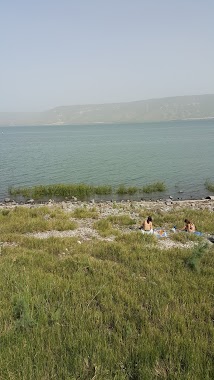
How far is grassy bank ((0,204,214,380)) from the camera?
494 centimetres

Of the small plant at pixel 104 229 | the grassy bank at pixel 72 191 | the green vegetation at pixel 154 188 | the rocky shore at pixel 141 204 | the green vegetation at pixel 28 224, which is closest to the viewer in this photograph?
the small plant at pixel 104 229

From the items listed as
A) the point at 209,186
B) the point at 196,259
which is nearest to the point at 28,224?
the point at 196,259

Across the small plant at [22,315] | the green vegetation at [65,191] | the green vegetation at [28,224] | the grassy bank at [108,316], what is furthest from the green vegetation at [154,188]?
the small plant at [22,315]

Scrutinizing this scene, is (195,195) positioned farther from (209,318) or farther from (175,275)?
(209,318)

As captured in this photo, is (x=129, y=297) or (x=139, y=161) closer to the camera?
(x=129, y=297)

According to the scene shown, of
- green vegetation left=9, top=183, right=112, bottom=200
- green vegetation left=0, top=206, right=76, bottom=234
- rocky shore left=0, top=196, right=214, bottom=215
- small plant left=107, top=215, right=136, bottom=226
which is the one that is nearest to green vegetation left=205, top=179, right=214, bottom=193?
rocky shore left=0, top=196, right=214, bottom=215

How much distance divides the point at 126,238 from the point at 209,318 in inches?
361

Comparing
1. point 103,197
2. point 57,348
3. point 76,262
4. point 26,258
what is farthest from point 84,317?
point 103,197

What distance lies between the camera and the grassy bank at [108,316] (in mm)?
4938

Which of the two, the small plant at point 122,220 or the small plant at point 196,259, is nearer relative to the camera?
the small plant at point 196,259

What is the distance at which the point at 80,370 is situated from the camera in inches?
191

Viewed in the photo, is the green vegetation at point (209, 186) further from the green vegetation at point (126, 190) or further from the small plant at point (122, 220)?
the small plant at point (122, 220)

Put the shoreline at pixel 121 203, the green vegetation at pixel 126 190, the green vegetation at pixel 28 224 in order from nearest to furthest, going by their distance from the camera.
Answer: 1. the green vegetation at pixel 28 224
2. the shoreline at pixel 121 203
3. the green vegetation at pixel 126 190

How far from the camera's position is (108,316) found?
662 centimetres
